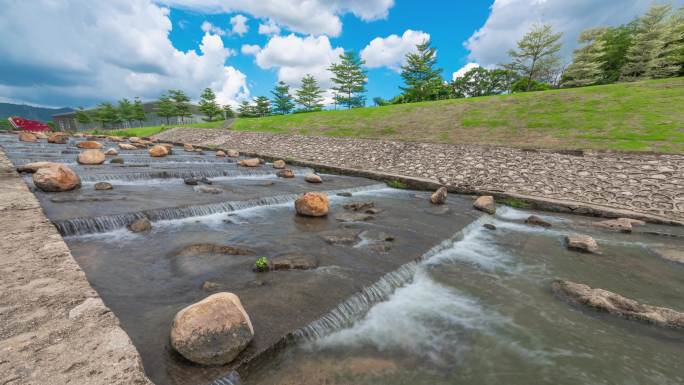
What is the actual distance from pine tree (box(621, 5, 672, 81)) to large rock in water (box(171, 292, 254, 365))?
51484 millimetres

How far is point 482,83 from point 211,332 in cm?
6652

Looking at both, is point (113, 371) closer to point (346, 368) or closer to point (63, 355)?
point (63, 355)

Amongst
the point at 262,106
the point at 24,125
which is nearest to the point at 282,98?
the point at 262,106

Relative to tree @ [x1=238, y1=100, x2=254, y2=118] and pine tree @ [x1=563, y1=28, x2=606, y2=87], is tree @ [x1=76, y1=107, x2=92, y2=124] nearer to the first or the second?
tree @ [x1=238, y1=100, x2=254, y2=118]

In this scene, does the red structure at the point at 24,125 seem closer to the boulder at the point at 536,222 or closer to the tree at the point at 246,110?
the tree at the point at 246,110

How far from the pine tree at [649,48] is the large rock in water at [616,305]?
4624 cm

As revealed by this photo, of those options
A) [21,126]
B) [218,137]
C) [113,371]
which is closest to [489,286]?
[113,371]

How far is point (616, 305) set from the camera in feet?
15.7

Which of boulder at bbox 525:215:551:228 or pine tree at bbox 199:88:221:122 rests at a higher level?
pine tree at bbox 199:88:221:122

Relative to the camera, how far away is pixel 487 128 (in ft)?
60.6

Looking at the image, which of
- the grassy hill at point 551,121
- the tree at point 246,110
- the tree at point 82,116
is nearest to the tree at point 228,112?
the tree at point 246,110

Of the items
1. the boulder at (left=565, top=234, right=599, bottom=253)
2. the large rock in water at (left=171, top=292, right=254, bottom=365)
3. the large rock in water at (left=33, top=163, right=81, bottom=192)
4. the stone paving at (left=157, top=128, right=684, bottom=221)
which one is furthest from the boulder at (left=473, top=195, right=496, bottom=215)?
the large rock in water at (left=33, top=163, right=81, bottom=192)

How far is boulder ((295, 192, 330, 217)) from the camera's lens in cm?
850

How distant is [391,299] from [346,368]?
1740 millimetres
